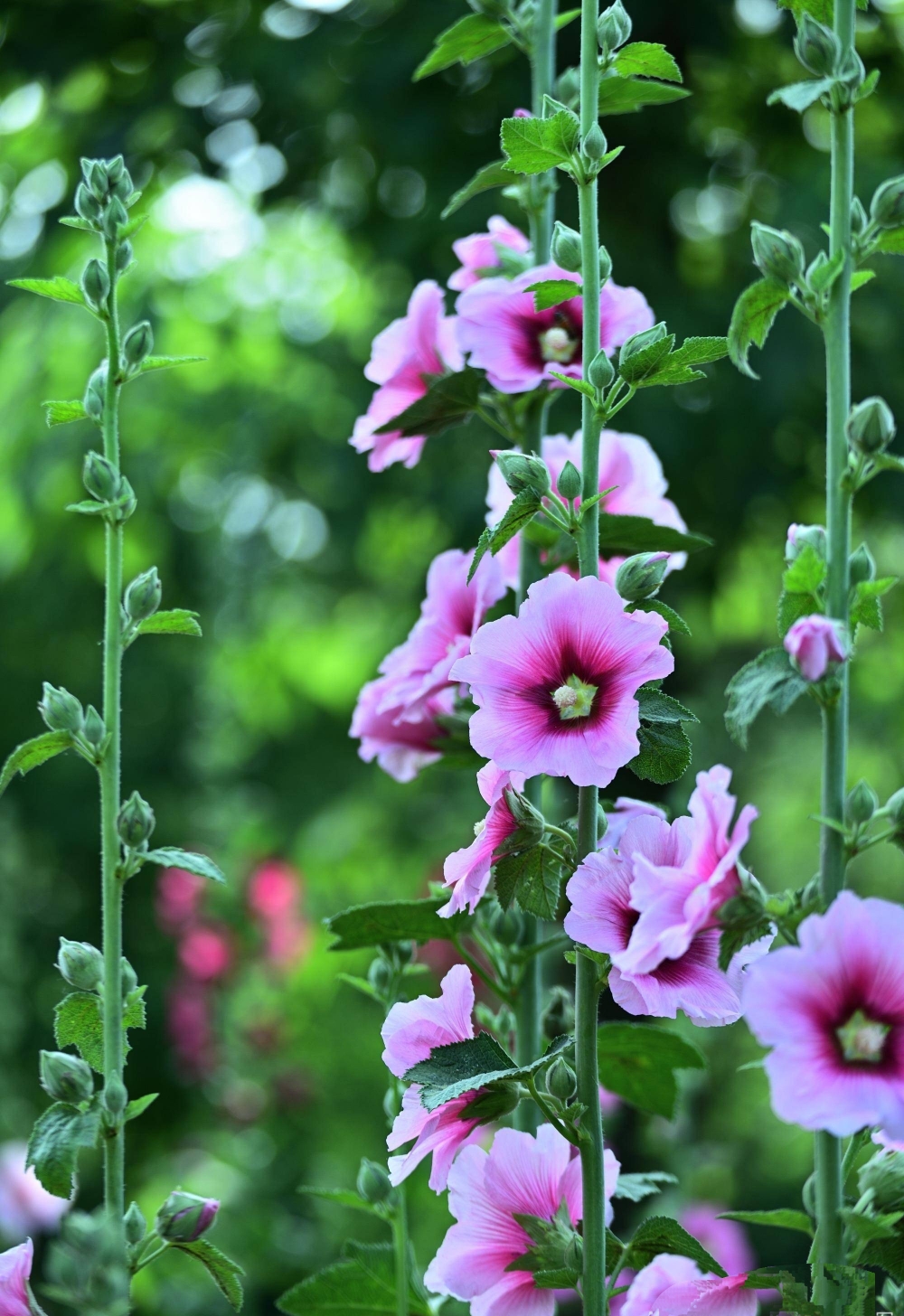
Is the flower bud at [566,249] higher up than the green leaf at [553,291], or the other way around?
the flower bud at [566,249]

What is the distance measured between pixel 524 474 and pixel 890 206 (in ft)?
0.55

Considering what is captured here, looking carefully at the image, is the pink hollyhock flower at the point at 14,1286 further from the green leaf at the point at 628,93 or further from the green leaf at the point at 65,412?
the green leaf at the point at 628,93

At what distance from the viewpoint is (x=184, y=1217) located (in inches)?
21.6

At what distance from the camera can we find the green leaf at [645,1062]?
729 millimetres

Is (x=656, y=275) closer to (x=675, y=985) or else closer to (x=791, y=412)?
(x=791, y=412)

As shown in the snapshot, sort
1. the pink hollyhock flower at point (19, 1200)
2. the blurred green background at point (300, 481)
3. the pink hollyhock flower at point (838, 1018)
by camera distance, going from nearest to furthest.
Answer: the pink hollyhock flower at point (838, 1018) < the pink hollyhock flower at point (19, 1200) < the blurred green background at point (300, 481)

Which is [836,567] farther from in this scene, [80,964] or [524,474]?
[80,964]

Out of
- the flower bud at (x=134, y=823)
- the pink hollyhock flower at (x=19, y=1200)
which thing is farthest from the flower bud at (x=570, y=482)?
the pink hollyhock flower at (x=19, y=1200)

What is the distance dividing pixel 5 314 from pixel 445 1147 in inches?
100

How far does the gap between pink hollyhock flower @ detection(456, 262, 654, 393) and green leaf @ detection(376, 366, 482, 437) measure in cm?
1

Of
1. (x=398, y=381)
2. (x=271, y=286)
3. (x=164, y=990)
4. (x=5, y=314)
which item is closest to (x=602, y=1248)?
(x=398, y=381)

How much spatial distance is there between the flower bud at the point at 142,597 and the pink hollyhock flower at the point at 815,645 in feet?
0.91

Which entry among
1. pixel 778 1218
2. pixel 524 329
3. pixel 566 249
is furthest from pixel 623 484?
pixel 778 1218

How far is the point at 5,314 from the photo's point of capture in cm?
281
